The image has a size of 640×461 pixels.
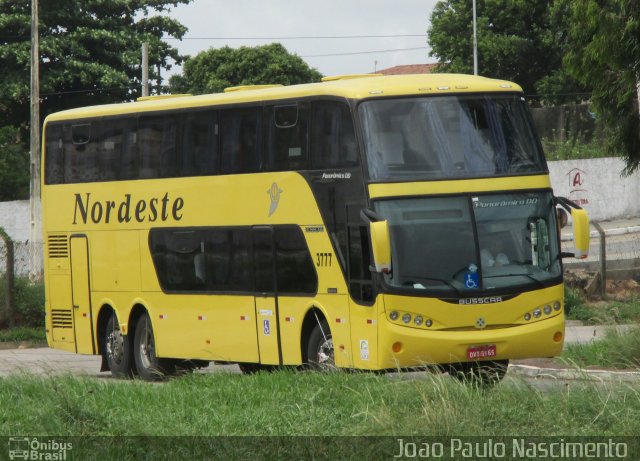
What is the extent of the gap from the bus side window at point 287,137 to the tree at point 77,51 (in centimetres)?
3370

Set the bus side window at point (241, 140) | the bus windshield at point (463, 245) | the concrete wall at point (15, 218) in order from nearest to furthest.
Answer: the bus windshield at point (463, 245) < the bus side window at point (241, 140) < the concrete wall at point (15, 218)

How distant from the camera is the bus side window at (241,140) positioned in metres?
17.9

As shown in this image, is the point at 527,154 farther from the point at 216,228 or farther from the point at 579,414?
the point at 579,414

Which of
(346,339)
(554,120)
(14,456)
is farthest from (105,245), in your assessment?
(554,120)

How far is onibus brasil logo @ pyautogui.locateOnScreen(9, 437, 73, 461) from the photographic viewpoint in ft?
34.2

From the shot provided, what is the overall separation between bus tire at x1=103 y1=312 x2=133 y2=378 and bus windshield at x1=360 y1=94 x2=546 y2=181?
6520mm

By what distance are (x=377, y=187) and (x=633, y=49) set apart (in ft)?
17.3

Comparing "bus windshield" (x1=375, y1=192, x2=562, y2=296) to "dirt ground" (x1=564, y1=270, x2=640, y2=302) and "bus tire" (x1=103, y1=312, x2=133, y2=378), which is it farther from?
"dirt ground" (x1=564, y1=270, x2=640, y2=302)

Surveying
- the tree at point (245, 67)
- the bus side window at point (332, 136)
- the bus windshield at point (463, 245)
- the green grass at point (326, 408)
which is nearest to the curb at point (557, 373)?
the bus windshield at point (463, 245)

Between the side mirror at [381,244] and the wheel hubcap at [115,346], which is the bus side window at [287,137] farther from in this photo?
the wheel hubcap at [115,346]

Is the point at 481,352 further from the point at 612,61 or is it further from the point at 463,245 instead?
the point at 612,61

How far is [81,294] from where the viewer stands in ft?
70.5

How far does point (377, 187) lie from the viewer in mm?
15617

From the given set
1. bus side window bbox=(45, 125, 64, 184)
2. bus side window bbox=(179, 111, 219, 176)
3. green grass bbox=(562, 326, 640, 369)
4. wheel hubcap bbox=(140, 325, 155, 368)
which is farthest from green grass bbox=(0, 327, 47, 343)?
green grass bbox=(562, 326, 640, 369)
